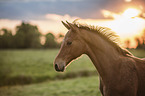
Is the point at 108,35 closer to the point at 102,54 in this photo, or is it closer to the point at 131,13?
the point at 102,54

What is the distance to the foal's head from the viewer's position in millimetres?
2927

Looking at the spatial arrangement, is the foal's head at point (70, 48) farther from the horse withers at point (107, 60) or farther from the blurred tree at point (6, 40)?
the blurred tree at point (6, 40)

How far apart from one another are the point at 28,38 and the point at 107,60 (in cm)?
4430

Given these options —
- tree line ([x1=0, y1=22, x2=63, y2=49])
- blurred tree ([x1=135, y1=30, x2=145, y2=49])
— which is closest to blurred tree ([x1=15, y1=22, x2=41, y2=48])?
tree line ([x1=0, y1=22, x2=63, y2=49])

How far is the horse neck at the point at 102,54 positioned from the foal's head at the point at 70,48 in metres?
0.19

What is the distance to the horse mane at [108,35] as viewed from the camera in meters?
3.12

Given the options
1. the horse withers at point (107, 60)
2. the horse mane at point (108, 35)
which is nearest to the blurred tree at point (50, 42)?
the horse mane at point (108, 35)

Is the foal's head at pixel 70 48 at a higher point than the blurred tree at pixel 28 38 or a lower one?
lower

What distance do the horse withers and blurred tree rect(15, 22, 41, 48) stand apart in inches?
1567

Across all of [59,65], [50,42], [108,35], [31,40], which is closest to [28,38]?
[31,40]

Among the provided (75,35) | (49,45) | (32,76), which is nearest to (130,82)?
(75,35)

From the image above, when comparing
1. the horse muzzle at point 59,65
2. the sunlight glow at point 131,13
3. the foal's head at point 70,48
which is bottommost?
the horse muzzle at point 59,65

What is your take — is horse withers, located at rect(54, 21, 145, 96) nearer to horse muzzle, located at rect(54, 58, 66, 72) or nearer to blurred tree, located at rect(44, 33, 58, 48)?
horse muzzle, located at rect(54, 58, 66, 72)

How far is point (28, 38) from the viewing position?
43812 mm
